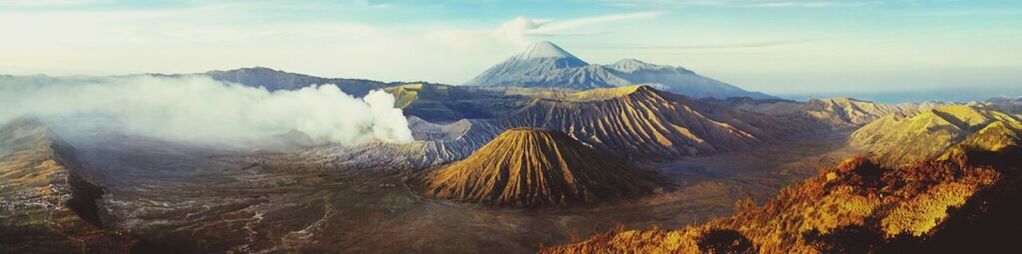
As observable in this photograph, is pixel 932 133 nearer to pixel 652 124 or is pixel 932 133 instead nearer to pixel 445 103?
pixel 652 124

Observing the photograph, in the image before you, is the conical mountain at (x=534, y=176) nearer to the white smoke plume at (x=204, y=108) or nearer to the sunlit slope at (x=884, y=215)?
the white smoke plume at (x=204, y=108)

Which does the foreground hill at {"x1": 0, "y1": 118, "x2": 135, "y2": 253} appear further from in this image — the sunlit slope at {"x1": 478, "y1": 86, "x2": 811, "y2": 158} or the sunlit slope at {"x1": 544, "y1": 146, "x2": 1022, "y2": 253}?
the sunlit slope at {"x1": 478, "y1": 86, "x2": 811, "y2": 158}

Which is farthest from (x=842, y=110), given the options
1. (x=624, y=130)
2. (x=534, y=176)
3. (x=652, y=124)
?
(x=534, y=176)

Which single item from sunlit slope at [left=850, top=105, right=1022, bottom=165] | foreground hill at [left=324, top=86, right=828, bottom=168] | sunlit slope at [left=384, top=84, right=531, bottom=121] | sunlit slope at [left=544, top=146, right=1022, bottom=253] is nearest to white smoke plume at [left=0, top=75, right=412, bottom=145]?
foreground hill at [left=324, top=86, right=828, bottom=168]

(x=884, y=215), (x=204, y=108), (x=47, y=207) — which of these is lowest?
(x=47, y=207)

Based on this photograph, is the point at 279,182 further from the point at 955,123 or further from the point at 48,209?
A: the point at 955,123
